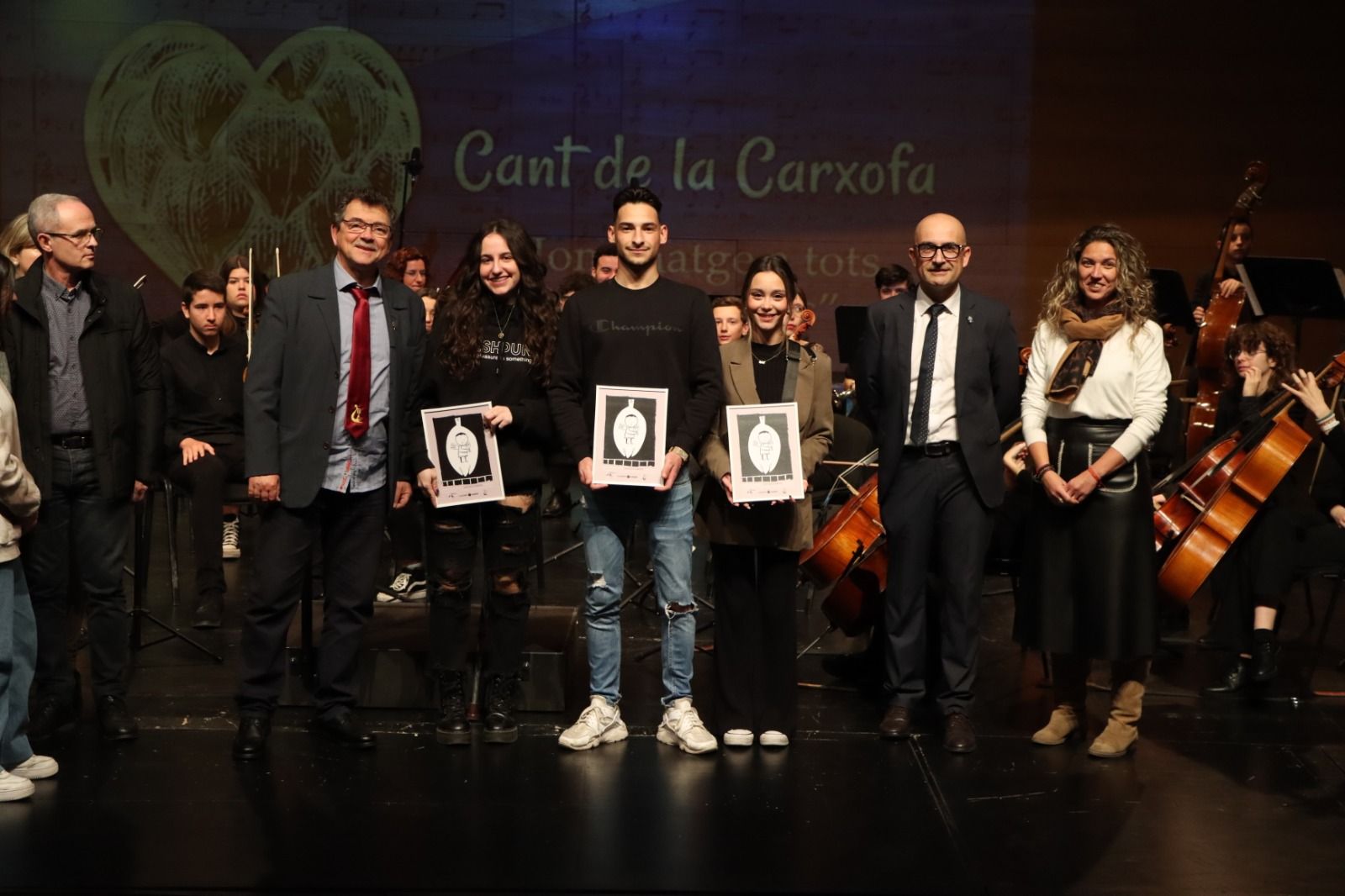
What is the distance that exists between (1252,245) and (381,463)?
726 cm

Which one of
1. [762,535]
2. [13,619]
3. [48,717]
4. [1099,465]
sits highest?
[1099,465]

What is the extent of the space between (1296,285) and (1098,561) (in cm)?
334

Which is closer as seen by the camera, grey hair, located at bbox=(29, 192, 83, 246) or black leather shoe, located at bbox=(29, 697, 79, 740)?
grey hair, located at bbox=(29, 192, 83, 246)

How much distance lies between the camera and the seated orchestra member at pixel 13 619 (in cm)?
377

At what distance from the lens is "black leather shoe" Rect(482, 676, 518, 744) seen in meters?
4.49

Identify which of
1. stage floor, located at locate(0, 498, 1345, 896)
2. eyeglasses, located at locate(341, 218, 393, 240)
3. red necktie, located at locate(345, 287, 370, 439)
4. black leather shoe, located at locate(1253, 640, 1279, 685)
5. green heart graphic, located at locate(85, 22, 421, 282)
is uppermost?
green heart graphic, located at locate(85, 22, 421, 282)

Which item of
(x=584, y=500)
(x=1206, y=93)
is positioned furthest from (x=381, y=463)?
(x=1206, y=93)

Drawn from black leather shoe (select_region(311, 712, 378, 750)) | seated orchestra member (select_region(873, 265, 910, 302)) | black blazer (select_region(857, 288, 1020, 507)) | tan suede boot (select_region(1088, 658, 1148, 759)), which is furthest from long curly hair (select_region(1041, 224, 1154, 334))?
seated orchestra member (select_region(873, 265, 910, 302))

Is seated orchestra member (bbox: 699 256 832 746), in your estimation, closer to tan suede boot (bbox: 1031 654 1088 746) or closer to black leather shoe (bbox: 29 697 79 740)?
tan suede boot (bbox: 1031 654 1088 746)

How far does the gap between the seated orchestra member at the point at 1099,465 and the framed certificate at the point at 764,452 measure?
788 millimetres

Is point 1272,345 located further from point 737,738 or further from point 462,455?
point 462,455

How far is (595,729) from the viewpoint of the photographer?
446 cm

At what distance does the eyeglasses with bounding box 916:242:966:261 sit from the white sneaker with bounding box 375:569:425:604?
2.80m

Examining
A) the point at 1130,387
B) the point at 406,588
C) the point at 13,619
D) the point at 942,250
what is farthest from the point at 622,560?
the point at 406,588
